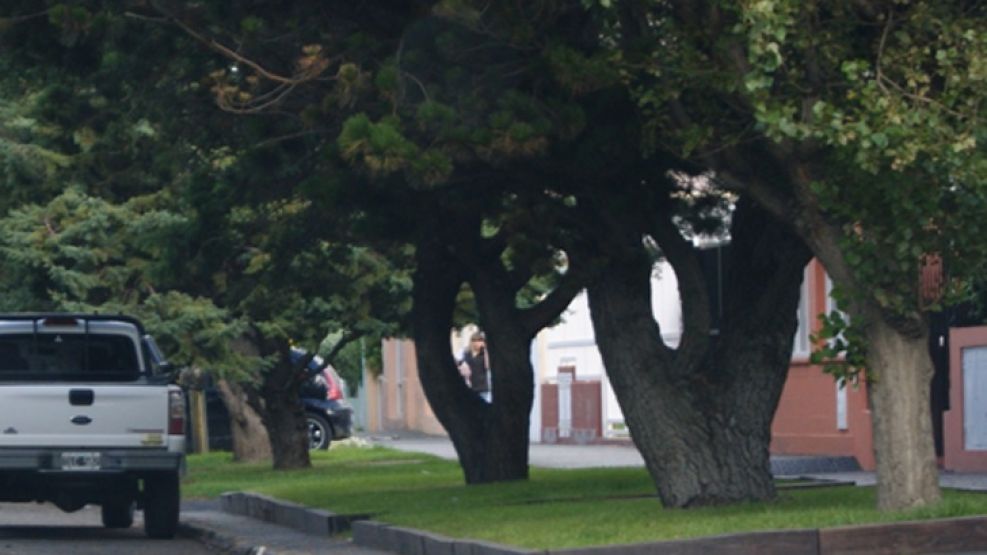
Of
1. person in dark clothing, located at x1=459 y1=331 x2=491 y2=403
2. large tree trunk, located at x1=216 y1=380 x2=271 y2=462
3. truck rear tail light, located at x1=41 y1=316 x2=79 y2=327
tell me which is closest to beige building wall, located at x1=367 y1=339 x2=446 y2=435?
person in dark clothing, located at x1=459 y1=331 x2=491 y2=403

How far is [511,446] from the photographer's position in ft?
60.4

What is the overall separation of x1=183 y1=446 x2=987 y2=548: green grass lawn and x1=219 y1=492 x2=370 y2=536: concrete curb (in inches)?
8.5

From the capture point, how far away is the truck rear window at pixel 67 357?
17.4 m

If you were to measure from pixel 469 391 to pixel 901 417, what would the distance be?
6.93 meters

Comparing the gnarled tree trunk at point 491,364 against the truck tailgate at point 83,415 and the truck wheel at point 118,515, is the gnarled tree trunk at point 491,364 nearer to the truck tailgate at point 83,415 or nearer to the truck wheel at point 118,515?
the truck tailgate at point 83,415

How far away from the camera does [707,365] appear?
14.3 metres

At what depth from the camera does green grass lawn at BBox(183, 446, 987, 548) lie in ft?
40.5

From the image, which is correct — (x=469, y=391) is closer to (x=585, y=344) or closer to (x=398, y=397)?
(x=585, y=344)

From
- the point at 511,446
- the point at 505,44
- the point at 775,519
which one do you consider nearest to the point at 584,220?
the point at 505,44

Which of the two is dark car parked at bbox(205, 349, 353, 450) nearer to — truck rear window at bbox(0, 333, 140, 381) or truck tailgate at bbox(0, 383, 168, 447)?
truck rear window at bbox(0, 333, 140, 381)

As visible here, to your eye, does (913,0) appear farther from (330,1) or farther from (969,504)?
(330,1)

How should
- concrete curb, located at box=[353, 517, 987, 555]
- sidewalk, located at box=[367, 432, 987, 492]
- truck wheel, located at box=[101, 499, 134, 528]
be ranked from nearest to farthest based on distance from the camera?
1. concrete curb, located at box=[353, 517, 987, 555]
2. sidewalk, located at box=[367, 432, 987, 492]
3. truck wheel, located at box=[101, 499, 134, 528]

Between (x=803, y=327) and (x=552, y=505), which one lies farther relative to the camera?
(x=803, y=327)

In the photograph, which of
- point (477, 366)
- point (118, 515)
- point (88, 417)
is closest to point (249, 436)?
point (477, 366)
